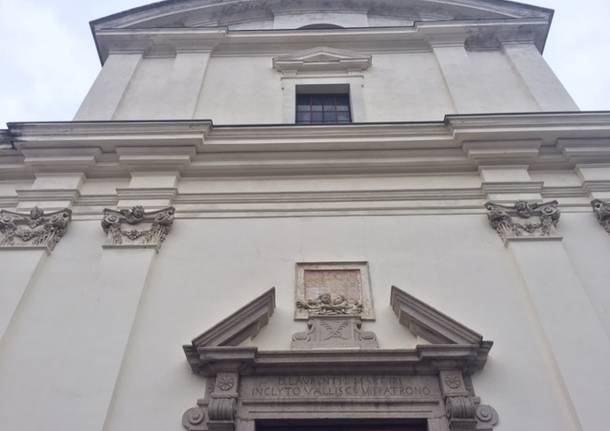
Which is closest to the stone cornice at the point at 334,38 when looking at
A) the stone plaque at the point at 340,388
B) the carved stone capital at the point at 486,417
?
the stone plaque at the point at 340,388

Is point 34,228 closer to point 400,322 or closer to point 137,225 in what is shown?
point 137,225

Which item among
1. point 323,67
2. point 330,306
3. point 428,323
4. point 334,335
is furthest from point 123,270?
point 323,67

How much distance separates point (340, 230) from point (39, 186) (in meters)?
5.13

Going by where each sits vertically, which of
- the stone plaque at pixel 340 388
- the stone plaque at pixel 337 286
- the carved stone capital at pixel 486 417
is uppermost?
the stone plaque at pixel 337 286

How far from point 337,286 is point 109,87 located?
6.88 m

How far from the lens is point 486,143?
29.6 feet

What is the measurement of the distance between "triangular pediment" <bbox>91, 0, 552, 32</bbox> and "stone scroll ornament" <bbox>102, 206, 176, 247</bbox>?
6.55m

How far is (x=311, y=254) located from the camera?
788 cm

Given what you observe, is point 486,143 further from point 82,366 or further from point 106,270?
point 82,366

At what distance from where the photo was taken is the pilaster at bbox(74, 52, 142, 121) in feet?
33.8

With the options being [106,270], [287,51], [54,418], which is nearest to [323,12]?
[287,51]

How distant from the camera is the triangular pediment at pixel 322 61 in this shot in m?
11.6

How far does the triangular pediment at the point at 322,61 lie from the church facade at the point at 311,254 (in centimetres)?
8

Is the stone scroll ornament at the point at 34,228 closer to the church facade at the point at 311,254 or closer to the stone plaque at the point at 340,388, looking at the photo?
the church facade at the point at 311,254
